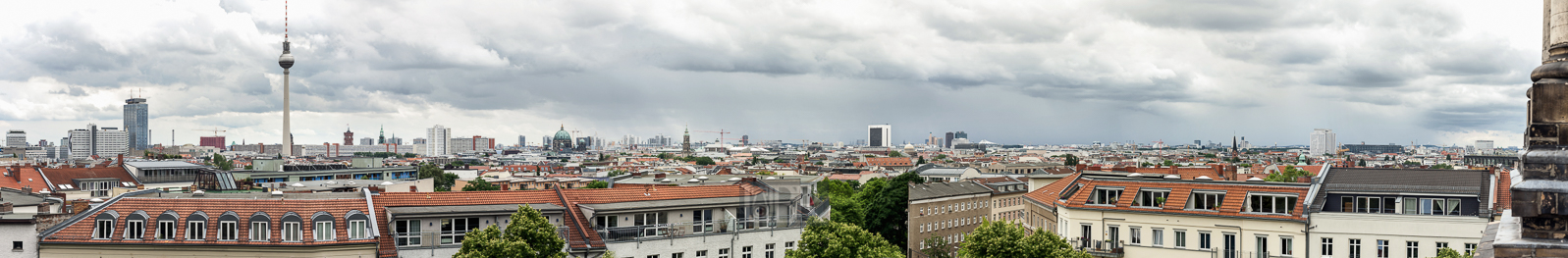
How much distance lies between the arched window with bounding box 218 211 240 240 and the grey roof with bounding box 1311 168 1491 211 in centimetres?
3711

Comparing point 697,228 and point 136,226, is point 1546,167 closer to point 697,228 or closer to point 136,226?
point 697,228

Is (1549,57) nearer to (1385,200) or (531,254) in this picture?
(531,254)

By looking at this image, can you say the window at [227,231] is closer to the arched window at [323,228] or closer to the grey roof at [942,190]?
the arched window at [323,228]

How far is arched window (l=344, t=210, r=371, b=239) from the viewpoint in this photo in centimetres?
3284

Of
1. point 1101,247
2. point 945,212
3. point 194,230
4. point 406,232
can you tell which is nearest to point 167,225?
point 194,230

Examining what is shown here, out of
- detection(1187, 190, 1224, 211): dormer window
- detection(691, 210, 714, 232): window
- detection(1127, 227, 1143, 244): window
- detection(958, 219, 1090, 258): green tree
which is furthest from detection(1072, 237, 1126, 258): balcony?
A: detection(691, 210, 714, 232): window

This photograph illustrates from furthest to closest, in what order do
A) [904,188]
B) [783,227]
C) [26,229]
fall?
[904,188] → [783,227] → [26,229]

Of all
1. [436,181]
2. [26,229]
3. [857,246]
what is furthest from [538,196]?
[436,181]

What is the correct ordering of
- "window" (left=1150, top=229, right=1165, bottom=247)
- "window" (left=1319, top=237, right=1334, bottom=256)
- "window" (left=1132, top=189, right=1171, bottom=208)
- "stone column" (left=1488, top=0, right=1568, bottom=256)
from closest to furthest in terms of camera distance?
"stone column" (left=1488, top=0, right=1568, bottom=256) → "window" (left=1319, top=237, right=1334, bottom=256) → "window" (left=1150, top=229, right=1165, bottom=247) → "window" (left=1132, top=189, right=1171, bottom=208)

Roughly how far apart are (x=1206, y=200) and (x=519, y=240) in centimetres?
2610

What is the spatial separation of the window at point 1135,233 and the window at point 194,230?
110 ft

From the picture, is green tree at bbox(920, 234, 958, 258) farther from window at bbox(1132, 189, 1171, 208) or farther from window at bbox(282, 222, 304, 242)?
window at bbox(282, 222, 304, 242)

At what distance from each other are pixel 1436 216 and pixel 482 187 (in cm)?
8981

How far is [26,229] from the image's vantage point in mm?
33594
